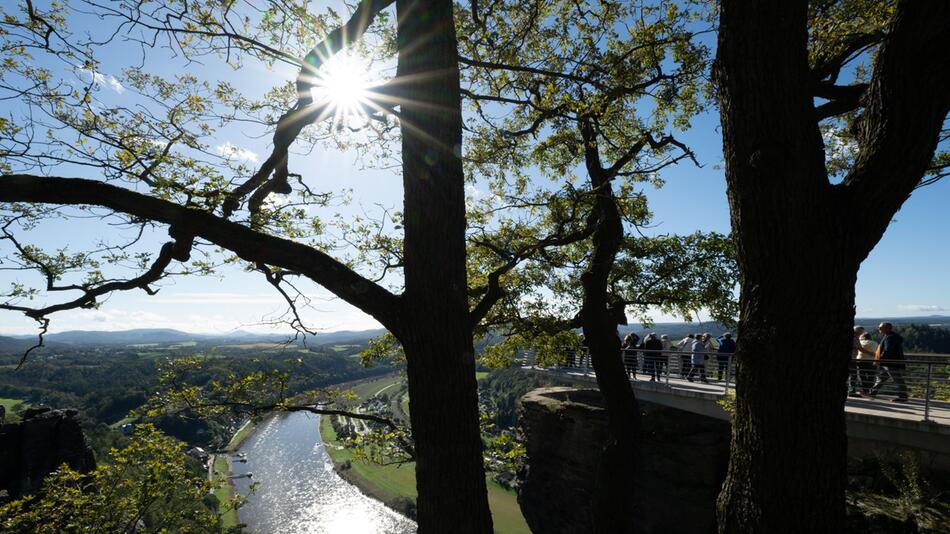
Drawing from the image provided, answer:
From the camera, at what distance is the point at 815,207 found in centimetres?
229

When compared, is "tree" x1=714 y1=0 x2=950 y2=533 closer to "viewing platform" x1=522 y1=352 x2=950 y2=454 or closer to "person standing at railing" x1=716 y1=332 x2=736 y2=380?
"viewing platform" x1=522 y1=352 x2=950 y2=454

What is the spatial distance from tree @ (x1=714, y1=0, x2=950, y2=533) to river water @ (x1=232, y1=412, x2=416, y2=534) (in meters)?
36.8

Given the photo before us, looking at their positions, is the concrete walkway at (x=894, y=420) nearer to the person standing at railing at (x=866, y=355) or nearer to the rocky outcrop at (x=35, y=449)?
the person standing at railing at (x=866, y=355)

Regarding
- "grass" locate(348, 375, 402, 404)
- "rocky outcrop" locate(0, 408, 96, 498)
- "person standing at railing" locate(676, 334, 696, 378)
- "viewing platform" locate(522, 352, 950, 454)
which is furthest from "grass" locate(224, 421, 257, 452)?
"viewing platform" locate(522, 352, 950, 454)

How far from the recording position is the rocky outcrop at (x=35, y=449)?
28703 mm

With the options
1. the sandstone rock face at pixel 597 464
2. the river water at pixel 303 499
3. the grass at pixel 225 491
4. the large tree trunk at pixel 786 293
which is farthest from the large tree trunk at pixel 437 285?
the grass at pixel 225 491

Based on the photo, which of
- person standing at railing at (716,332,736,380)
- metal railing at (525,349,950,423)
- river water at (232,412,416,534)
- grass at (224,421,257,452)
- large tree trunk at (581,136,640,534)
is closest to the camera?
large tree trunk at (581,136,640,534)

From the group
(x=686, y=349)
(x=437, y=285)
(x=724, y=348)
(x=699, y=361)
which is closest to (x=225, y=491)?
(x=686, y=349)

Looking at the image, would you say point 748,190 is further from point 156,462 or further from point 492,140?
point 156,462

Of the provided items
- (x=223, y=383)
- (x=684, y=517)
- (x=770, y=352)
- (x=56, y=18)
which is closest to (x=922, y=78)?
(x=770, y=352)

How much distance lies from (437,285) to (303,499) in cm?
5976

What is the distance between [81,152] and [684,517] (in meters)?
14.6

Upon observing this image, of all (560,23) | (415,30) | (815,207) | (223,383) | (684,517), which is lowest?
(684,517)

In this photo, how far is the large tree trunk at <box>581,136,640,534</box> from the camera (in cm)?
819
